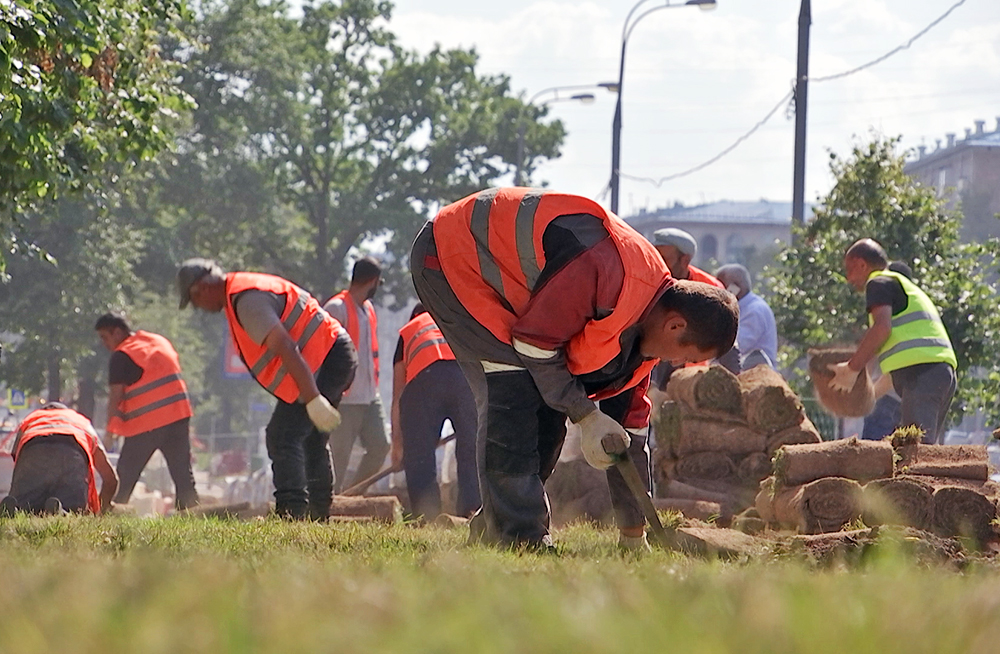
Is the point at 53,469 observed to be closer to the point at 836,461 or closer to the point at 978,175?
the point at 836,461

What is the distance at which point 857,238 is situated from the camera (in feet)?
59.5

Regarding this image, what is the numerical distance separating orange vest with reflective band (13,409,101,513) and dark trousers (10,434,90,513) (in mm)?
47

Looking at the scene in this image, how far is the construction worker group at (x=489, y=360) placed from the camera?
547cm

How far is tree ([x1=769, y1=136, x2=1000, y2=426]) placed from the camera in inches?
660

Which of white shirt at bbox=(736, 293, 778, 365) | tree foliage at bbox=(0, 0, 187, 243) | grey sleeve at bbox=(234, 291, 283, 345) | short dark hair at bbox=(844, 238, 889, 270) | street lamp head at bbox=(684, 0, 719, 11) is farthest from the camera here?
street lamp head at bbox=(684, 0, 719, 11)

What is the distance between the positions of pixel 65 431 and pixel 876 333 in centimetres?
546

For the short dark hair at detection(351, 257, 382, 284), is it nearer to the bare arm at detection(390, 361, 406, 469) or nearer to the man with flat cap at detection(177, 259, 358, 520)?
the bare arm at detection(390, 361, 406, 469)

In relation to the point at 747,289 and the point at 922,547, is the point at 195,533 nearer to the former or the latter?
the point at 922,547

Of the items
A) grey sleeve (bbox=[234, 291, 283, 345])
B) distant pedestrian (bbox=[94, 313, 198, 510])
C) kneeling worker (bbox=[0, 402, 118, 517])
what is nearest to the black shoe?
kneeling worker (bbox=[0, 402, 118, 517])

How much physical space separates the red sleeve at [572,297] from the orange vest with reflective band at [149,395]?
6.98 metres

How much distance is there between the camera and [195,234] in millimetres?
43875

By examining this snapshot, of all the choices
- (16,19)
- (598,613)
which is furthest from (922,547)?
(16,19)

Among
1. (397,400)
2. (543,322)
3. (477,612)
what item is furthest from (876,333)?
(477,612)

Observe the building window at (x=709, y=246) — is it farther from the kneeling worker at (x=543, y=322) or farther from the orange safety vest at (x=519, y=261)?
the orange safety vest at (x=519, y=261)
